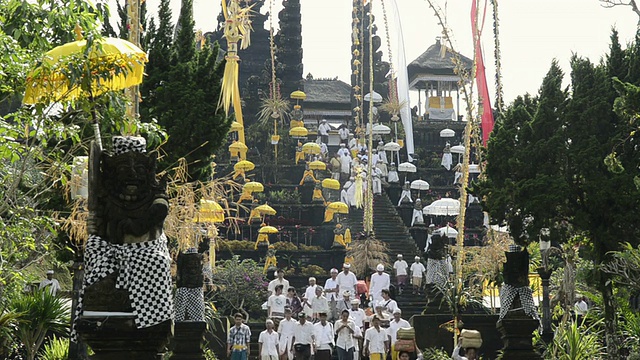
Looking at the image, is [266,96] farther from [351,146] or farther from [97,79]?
[97,79]

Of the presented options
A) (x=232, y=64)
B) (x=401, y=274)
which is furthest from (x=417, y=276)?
(x=232, y=64)

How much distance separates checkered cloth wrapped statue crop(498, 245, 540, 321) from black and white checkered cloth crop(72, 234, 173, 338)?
23.3 ft

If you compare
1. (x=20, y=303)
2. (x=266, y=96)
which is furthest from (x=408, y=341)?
(x=266, y=96)

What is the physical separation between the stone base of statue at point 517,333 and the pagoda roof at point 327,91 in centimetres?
4383

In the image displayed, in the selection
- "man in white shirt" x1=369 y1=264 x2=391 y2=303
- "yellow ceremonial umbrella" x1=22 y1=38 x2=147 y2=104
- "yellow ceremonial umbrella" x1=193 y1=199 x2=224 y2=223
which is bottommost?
"man in white shirt" x1=369 y1=264 x2=391 y2=303

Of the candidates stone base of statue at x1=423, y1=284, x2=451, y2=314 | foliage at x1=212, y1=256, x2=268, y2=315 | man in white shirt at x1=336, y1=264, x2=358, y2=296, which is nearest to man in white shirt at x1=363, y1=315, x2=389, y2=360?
stone base of statue at x1=423, y1=284, x2=451, y2=314

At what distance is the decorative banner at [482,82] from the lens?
1017 inches

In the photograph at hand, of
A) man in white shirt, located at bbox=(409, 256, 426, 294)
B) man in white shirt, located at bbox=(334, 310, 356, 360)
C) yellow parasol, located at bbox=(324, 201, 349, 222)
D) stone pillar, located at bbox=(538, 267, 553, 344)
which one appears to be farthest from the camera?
yellow parasol, located at bbox=(324, 201, 349, 222)

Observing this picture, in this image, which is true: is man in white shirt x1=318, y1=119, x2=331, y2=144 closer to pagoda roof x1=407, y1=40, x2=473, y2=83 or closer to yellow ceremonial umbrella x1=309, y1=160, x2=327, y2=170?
pagoda roof x1=407, y1=40, x2=473, y2=83

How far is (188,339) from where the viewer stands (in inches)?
678

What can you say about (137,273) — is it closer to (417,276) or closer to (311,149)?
(417,276)

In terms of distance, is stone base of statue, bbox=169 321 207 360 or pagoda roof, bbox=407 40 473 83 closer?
stone base of statue, bbox=169 321 207 360

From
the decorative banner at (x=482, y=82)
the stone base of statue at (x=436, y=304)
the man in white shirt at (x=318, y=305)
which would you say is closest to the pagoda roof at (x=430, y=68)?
the decorative banner at (x=482, y=82)

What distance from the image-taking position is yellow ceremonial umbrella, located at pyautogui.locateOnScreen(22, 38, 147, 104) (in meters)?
12.0
